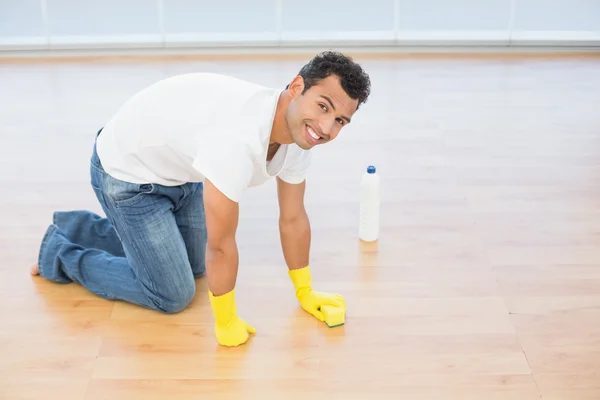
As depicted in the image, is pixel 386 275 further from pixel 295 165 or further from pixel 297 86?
pixel 297 86

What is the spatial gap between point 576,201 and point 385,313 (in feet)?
3.66

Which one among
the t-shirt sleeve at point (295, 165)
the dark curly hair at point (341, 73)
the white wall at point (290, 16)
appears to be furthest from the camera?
the white wall at point (290, 16)

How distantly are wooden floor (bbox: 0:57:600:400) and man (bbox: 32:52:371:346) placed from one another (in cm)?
10

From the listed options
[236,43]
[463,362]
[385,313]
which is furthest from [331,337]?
[236,43]

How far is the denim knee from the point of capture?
252 centimetres

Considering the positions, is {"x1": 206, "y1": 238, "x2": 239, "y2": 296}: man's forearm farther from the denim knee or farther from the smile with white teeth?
the smile with white teeth

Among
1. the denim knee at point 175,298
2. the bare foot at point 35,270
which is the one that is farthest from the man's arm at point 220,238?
the bare foot at point 35,270

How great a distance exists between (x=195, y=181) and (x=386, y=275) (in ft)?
2.36

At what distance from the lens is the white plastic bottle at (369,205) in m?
2.88

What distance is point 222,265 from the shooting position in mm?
2252

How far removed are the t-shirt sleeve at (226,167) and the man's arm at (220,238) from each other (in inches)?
0.9

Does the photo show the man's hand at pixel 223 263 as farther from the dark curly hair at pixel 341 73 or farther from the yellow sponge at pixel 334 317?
the dark curly hair at pixel 341 73

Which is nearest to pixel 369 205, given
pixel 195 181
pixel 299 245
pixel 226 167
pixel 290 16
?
pixel 299 245

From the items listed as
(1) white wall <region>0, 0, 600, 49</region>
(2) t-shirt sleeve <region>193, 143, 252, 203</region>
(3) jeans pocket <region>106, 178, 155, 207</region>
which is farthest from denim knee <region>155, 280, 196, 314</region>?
(1) white wall <region>0, 0, 600, 49</region>
